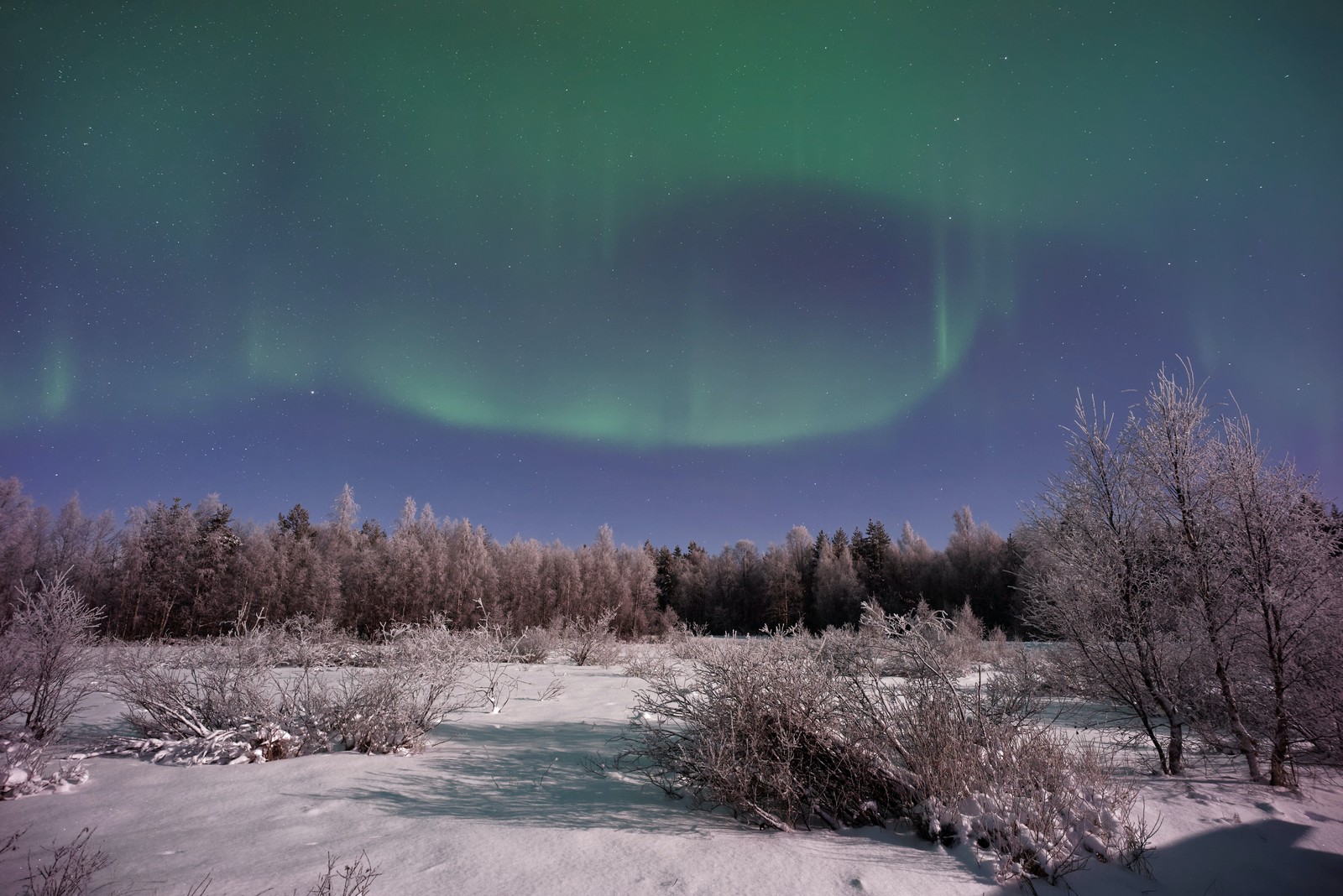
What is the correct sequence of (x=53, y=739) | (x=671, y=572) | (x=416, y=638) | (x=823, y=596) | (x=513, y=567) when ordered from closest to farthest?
1. (x=53, y=739)
2. (x=416, y=638)
3. (x=513, y=567)
4. (x=823, y=596)
5. (x=671, y=572)

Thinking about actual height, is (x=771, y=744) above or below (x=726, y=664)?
below

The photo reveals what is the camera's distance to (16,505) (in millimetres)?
28609

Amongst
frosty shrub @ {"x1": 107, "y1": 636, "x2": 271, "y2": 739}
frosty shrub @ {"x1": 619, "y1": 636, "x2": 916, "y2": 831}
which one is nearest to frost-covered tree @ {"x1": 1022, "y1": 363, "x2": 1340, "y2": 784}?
frosty shrub @ {"x1": 619, "y1": 636, "x2": 916, "y2": 831}

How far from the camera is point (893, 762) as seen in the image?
4.50 meters

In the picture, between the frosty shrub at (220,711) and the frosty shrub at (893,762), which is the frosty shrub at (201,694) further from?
the frosty shrub at (893,762)

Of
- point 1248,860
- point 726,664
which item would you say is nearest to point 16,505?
point 726,664

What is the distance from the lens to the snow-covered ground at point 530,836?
3219 mm

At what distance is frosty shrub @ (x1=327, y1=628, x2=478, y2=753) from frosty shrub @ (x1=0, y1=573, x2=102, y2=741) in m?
2.59

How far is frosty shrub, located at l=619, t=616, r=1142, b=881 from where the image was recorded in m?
3.81

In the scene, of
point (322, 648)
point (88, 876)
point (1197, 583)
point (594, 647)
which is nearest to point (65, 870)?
point (88, 876)

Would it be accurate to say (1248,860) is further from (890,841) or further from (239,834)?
(239,834)

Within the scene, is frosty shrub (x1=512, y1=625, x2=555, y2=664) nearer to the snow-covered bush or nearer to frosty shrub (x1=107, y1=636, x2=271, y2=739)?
frosty shrub (x1=107, y1=636, x2=271, y2=739)

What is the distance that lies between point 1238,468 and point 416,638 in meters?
10.6

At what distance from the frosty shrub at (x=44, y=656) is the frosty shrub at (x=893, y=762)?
6364 mm
